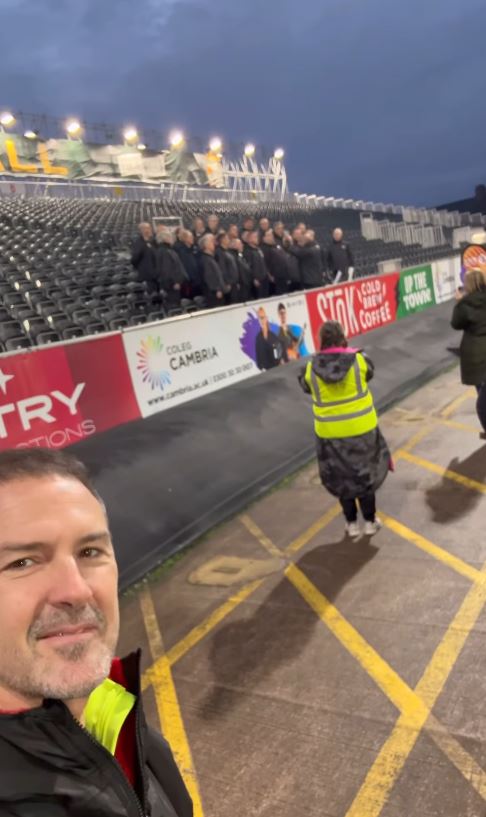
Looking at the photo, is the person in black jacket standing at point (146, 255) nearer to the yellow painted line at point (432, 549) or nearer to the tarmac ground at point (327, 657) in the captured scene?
the tarmac ground at point (327, 657)

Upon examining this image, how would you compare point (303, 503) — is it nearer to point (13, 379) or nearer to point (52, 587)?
point (13, 379)

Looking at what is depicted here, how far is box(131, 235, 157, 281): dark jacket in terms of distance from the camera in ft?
37.8

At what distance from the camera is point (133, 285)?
1359 cm

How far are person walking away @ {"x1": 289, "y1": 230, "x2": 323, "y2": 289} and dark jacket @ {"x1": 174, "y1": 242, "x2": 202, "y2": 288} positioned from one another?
2.53m

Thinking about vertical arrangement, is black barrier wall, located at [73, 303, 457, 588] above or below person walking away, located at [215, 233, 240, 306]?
below

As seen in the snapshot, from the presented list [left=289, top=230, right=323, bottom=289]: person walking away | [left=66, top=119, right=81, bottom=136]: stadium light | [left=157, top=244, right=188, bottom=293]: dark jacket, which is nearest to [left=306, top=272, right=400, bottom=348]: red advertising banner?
[left=289, top=230, right=323, bottom=289]: person walking away

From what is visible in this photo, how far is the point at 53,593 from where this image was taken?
4.38ft

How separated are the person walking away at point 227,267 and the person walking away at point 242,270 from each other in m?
0.11

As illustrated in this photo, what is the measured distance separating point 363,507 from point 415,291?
10.8 meters

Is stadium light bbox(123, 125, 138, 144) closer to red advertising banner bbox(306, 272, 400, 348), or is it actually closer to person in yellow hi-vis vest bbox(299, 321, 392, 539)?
red advertising banner bbox(306, 272, 400, 348)

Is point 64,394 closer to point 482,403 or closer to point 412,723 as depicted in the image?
point 412,723

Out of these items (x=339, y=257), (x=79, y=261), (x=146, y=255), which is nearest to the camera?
(x=146, y=255)

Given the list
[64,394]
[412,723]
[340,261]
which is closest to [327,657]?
[412,723]

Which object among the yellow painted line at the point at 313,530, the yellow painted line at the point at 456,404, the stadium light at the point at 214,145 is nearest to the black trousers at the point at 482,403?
the yellow painted line at the point at 456,404
